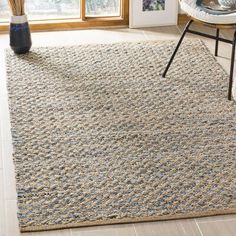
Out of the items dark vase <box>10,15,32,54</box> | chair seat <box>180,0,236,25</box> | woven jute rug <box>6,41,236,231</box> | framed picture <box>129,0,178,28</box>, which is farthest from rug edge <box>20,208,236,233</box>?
framed picture <box>129,0,178,28</box>

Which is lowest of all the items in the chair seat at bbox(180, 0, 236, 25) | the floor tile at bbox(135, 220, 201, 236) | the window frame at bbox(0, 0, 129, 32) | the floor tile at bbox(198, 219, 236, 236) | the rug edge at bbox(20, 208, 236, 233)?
the floor tile at bbox(198, 219, 236, 236)

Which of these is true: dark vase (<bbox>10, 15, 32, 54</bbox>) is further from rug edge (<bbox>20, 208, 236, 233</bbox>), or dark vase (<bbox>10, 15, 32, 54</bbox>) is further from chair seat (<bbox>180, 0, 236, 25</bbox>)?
rug edge (<bbox>20, 208, 236, 233</bbox>)

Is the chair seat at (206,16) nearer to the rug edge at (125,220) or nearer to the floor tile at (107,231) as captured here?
the rug edge at (125,220)

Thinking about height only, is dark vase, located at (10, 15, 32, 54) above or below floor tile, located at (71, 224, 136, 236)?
above

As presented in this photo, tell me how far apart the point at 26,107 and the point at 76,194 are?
0.78 metres

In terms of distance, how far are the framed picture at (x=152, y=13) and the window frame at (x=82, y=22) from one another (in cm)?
7

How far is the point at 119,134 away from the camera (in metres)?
3.04

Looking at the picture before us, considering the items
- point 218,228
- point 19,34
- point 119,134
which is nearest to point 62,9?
point 19,34

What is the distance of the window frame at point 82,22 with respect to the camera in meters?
4.16

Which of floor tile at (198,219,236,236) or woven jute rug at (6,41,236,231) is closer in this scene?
floor tile at (198,219,236,236)

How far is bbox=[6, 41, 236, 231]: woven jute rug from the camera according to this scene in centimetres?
256

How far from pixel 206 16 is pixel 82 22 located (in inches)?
45.7

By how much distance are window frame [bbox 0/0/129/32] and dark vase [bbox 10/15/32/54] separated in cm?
39

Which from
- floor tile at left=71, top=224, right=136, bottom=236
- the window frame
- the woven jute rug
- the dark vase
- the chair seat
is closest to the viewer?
floor tile at left=71, top=224, right=136, bottom=236
